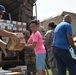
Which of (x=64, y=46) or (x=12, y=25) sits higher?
(x=12, y=25)

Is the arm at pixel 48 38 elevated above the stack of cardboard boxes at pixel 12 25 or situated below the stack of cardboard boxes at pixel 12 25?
below

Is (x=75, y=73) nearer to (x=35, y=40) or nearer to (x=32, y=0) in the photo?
(x=35, y=40)

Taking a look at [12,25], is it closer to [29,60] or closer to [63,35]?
[29,60]

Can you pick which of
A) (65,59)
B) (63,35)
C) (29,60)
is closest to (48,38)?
(63,35)

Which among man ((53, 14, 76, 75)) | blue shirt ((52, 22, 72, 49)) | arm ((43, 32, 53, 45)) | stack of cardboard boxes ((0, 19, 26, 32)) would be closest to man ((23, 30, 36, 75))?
stack of cardboard boxes ((0, 19, 26, 32))

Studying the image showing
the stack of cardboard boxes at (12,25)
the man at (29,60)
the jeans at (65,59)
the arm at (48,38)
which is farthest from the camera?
the man at (29,60)

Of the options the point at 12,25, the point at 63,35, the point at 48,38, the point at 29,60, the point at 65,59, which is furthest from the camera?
the point at 29,60

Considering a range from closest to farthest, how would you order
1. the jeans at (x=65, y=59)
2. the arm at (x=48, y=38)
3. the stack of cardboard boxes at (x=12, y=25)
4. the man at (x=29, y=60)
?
the jeans at (x=65, y=59), the arm at (x=48, y=38), the stack of cardboard boxes at (x=12, y=25), the man at (x=29, y=60)

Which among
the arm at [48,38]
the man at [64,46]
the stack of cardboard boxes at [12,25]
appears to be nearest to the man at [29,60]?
the stack of cardboard boxes at [12,25]

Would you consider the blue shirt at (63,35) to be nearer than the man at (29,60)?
Yes

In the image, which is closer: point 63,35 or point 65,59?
point 65,59

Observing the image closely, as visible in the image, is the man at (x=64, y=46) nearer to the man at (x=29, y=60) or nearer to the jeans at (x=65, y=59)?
the jeans at (x=65, y=59)

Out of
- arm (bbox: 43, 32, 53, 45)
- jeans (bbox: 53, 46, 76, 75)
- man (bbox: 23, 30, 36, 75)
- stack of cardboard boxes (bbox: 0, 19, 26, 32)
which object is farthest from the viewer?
man (bbox: 23, 30, 36, 75)

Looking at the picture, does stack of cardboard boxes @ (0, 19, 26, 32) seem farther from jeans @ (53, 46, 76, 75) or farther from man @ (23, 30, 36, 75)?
jeans @ (53, 46, 76, 75)
